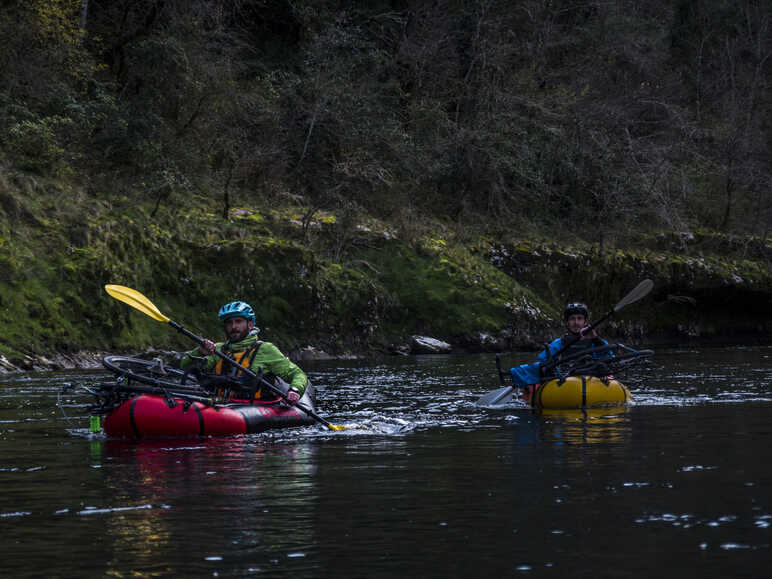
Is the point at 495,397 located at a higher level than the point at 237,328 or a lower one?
lower

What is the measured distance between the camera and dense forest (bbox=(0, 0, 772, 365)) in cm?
2269

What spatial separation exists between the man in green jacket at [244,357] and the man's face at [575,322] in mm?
3964

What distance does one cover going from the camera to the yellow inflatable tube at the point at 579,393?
12383 millimetres

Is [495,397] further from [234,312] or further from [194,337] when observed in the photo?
[194,337]

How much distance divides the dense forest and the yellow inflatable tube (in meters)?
10.4

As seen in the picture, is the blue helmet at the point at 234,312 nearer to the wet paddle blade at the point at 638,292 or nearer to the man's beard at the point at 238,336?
the man's beard at the point at 238,336

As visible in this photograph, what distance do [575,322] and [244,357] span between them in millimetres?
4560

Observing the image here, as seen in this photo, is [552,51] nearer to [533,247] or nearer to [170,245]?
[533,247]

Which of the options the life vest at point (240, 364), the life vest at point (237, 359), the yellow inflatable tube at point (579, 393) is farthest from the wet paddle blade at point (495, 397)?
the life vest at point (237, 359)

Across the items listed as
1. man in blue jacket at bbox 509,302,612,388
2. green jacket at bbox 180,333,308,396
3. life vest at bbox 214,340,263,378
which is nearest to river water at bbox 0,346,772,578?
green jacket at bbox 180,333,308,396

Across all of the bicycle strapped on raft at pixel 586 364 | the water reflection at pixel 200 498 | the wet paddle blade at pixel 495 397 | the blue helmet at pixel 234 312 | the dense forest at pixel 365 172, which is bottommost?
the wet paddle blade at pixel 495 397

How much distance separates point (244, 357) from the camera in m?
10.6

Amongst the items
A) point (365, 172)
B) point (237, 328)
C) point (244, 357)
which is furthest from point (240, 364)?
point (365, 172)

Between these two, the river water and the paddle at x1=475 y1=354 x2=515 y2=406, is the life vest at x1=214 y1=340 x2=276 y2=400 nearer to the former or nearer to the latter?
the river water
